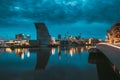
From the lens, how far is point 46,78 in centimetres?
3061

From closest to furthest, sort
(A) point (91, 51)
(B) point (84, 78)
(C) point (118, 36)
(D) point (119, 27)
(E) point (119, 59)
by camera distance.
Result: (E) point (119, 59) < (B) point (84, 78) < (A) point (91, 51) < (D) point (119, 27) < (C) point (118, 36)

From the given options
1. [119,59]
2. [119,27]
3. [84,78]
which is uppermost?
[119,27]

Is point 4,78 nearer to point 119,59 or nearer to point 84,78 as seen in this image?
point 84,78

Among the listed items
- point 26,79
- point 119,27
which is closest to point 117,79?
point 26,79

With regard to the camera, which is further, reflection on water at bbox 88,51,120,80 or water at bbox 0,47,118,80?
water at bbox 0,47,118,80

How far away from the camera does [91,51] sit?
69.1m

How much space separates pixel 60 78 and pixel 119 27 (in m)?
81.3

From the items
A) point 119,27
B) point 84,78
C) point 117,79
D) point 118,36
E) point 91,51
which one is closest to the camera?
point 117,79

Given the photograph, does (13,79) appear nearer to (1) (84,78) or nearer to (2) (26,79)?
(2) (26,79)

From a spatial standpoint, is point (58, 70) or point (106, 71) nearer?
point (106, 71)

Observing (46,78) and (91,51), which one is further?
(91,51)

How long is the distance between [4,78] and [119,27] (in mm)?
83002

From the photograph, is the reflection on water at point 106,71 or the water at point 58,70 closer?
the reflection on water at point 106,71

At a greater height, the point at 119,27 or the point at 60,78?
the point at 119,27
